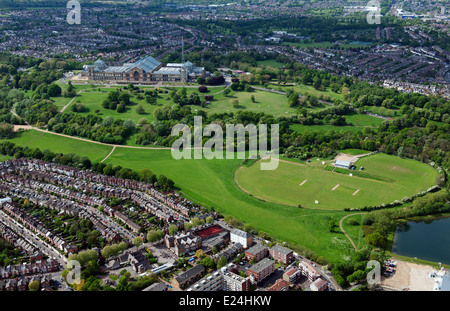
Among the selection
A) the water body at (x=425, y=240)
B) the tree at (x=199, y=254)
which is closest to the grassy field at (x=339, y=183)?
the water body at (x=425, y=240)

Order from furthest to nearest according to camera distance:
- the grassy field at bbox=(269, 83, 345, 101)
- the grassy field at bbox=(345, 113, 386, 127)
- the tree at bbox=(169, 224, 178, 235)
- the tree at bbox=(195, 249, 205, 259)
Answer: the grassy field at bbox=(269, 83, 345, 101)
the grassy field at bbox=(345, 113, 386, 127)
the tree at bbox=(169, 224, 178, 235)
the tree at bbox=(195, 249, 205, 259)

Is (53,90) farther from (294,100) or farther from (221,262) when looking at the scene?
(221,262)

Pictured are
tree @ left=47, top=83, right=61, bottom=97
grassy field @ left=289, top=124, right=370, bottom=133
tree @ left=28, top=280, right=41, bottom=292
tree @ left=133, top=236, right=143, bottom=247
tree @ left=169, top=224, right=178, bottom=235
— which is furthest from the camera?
tree @ left=47, top=83, right=61, bottom=97

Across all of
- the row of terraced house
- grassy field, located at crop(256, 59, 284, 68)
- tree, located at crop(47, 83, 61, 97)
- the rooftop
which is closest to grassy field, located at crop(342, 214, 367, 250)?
the rooftop

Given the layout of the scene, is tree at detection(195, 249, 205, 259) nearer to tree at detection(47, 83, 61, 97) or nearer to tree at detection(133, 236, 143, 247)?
tree at detection(133, 236, 143, 247)

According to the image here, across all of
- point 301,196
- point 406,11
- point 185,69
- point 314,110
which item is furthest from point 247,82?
point 406,11

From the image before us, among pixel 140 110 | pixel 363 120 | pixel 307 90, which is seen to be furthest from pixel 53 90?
pixel 363 120
